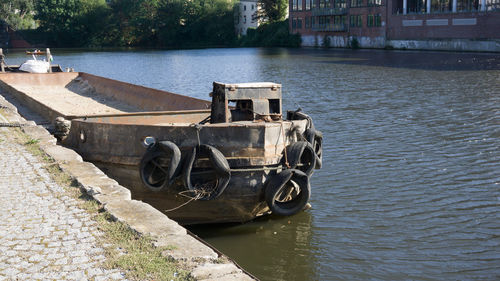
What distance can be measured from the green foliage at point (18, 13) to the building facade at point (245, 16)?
3983 centimetres

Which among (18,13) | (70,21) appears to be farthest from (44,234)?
(18,13)

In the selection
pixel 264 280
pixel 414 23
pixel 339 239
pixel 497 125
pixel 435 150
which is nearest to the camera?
pixel 264 280

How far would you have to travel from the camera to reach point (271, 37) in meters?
84.8

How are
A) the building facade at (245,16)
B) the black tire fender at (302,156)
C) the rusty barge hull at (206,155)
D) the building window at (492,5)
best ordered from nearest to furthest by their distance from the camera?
1. the rusty barge hull at (206,155)
2. the black tire fender at (302,156)
3. the building window at (492,5)
4. the building facade at (245,16)

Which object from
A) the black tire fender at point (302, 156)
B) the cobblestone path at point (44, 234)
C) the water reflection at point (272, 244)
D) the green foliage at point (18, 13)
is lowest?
the water reflection at point (272, 244)

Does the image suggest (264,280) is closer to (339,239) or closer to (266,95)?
(339,239)

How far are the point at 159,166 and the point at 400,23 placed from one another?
55.9 metres

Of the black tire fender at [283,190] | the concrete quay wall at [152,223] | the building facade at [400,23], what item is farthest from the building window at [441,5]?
the concrete quay wall at [152,223]

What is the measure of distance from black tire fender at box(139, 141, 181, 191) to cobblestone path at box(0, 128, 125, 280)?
1442 mm

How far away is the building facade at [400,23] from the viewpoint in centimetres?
5109

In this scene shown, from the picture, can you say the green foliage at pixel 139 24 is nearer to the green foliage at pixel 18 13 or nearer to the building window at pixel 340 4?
the green foliage at pixel 18 13

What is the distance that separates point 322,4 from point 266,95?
2637 inches

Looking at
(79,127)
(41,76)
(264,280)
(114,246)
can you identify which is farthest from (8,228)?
(41,76)

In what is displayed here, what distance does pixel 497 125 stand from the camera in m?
17.5
